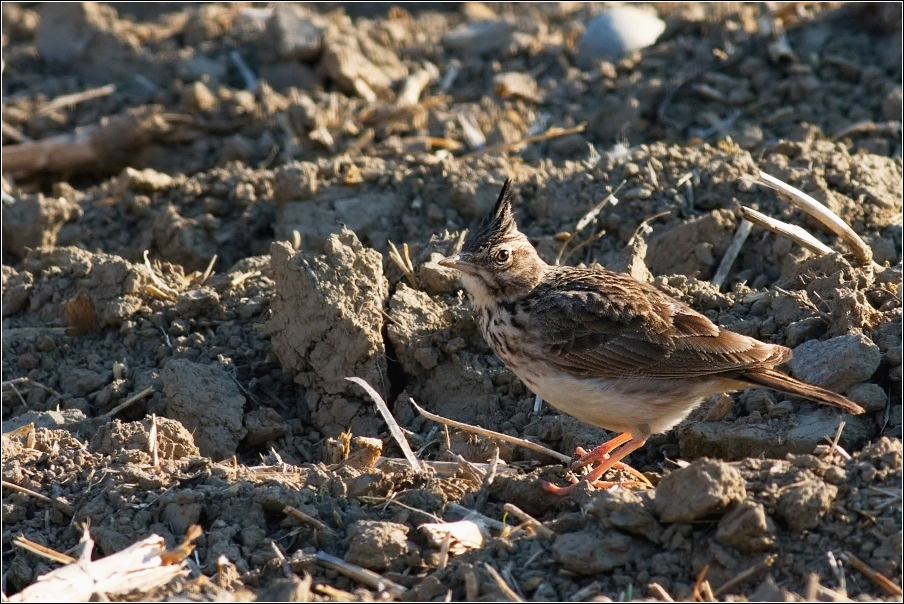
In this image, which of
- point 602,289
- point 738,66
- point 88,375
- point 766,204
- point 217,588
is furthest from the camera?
point 738,66

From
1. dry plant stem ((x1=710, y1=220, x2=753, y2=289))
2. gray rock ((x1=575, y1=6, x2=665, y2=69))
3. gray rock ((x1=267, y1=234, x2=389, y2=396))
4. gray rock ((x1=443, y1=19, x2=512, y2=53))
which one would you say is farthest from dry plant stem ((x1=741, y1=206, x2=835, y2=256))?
gray rock ((x1=443, y1=19, x2=512, y2=53))

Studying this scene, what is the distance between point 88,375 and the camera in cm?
762

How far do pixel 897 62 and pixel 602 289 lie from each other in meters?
5.87

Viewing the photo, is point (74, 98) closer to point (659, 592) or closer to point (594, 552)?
point (594, 552)

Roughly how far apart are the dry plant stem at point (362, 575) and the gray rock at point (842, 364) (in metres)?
2.78

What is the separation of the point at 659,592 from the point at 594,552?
0.37 m

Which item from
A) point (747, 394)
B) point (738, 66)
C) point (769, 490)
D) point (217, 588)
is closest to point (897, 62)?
point (738, 66)

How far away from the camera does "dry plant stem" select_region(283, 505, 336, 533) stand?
5.61 m

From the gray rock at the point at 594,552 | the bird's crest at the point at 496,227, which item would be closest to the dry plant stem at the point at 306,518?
the gray rock at the point at 594,552

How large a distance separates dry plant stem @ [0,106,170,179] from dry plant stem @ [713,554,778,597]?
8156 mm

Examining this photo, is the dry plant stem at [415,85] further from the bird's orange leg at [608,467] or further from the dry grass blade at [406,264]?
the bird's orange leg at [608,467]

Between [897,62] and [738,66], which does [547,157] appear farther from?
[897,62]

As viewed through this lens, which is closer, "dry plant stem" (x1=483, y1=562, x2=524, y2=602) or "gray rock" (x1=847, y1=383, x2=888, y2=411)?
"dry plant stem" (x1=483, y1=562, x2=524, y2=602)

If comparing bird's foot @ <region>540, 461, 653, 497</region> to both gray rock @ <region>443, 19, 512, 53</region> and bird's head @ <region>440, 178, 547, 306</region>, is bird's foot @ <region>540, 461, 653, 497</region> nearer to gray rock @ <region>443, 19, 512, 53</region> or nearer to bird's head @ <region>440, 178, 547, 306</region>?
bird's head @ <region>440, 178, 547, 306</region>
